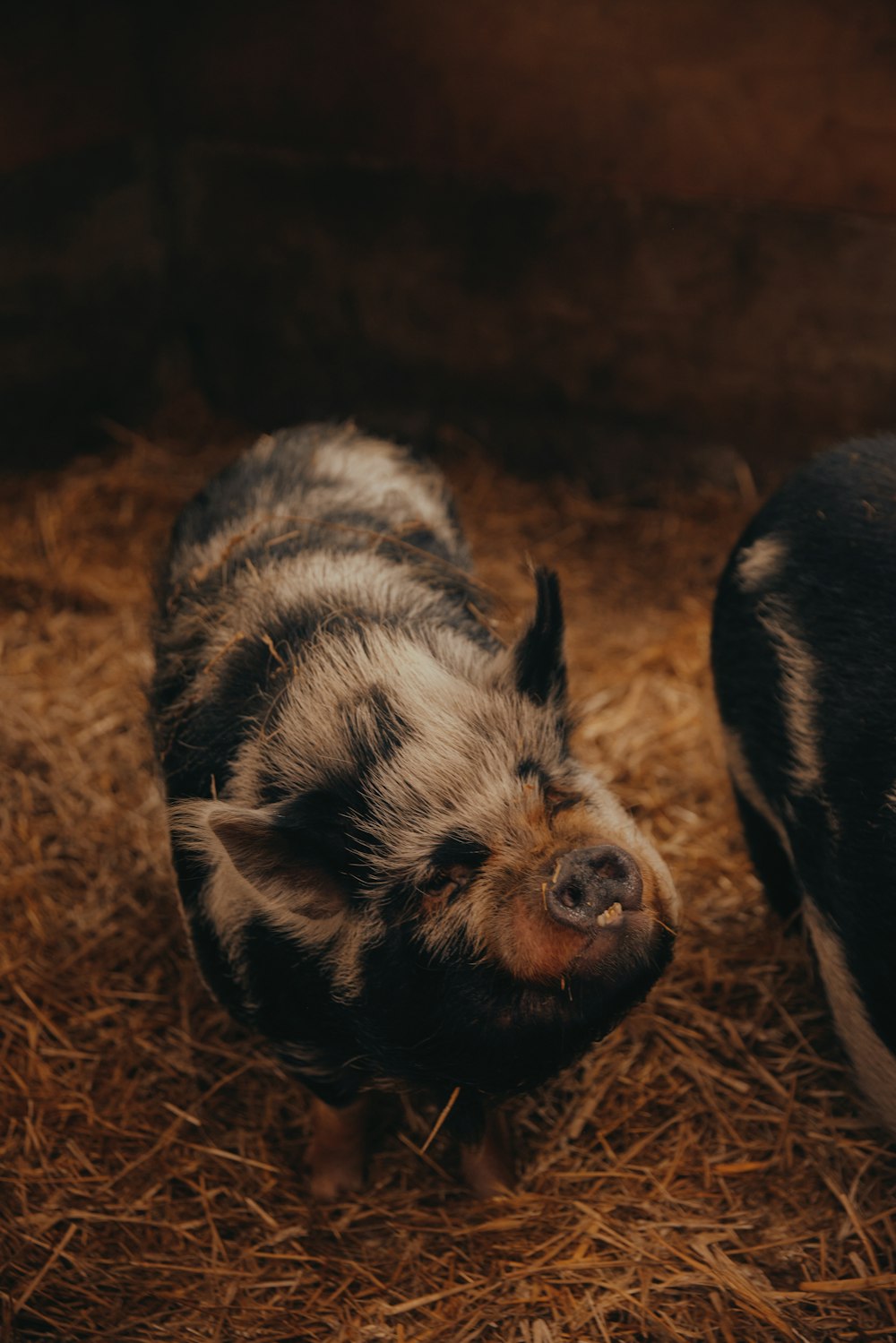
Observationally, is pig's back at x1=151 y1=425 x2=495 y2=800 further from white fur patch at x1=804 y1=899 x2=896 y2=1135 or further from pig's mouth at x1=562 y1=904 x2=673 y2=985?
white fur patch at x1=804 y1=899 x2=896 y2=1135

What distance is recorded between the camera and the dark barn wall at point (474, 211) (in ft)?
11.6

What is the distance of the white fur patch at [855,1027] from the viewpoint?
6.93 ft

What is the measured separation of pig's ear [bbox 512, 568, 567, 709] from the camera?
1.97 metres

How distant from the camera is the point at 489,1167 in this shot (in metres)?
2.24

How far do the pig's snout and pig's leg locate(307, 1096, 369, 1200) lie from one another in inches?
32.8

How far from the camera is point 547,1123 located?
7.83 ft

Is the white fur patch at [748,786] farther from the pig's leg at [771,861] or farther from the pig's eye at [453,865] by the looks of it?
the pig's eye at [453,865]

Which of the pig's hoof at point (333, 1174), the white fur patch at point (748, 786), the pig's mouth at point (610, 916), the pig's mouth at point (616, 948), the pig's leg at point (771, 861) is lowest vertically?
the pig's hoof at point (333, 1174)

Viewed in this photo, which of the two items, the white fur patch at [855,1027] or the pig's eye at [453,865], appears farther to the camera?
the white fur patch at [855,1027]

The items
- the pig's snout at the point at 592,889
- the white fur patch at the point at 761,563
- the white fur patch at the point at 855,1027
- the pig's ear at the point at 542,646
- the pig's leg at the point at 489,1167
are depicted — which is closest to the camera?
the pig's snout at the point at 592,889

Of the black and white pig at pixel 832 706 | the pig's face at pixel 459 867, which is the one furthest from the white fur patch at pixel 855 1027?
the pig's face at pixel 459 867

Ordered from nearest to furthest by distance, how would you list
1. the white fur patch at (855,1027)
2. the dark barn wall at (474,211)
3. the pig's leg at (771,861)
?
the white fur patch at (855,1027) < the pig's leg at (771,861) < the dark barn wall at (474,211)

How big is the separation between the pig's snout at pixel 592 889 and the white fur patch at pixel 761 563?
92cm

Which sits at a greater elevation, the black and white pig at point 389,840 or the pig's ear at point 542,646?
the pig's ear at point 542,646
